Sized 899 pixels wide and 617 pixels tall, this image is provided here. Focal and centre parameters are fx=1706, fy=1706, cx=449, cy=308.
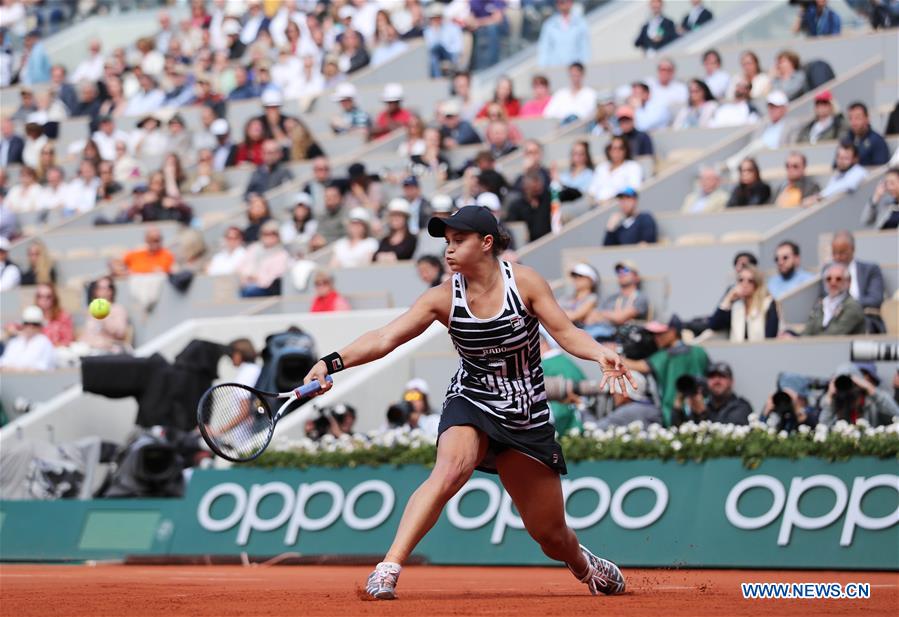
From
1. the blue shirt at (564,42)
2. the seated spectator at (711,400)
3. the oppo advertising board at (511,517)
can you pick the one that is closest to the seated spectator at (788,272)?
the seated spectator at (711,400)

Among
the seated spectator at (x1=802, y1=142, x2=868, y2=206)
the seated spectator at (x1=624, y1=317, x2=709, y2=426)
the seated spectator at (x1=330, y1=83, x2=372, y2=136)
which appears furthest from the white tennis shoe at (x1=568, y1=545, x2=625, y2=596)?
the seated spectator at (x1=330, y1=83, x2=372, y2=136)

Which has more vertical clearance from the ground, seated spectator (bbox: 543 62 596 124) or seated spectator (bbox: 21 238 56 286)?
seated spectator (bbox: 543 62 596 124)

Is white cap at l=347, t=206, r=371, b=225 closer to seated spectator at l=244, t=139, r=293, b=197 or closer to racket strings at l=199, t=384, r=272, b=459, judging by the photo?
seated spectator at l=244, t=139, r=293, b=197

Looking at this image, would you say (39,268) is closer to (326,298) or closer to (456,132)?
(326,298)

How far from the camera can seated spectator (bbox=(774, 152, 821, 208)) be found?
703 inches

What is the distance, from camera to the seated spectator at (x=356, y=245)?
1967cm

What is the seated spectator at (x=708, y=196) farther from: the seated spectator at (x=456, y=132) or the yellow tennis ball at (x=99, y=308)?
the yellow tennis ball at (x=99, y=308)

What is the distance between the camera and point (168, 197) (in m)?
23.6

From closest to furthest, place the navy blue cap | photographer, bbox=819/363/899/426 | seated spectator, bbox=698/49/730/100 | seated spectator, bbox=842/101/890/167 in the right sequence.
A: the navy blue cap → photographer, bbox=819/363/899/426 → seated spectator, bbox=842/101/890/167 → seated spectator, bbox=698/49/730/100

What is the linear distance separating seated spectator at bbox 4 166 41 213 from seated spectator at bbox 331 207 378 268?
7348mm

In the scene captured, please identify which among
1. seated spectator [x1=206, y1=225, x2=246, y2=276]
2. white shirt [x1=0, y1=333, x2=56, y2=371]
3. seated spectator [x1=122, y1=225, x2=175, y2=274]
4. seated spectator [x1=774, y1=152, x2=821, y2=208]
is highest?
seated spectator [x1=774, y1=152, x2=821, y2=208]

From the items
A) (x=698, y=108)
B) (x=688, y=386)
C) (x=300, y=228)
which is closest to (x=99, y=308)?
(x=300, y=228)

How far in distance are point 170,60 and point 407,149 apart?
802cm

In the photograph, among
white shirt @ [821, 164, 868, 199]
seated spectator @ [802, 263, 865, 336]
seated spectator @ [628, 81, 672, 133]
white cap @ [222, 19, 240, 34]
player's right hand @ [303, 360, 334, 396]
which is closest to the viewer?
player's right hand @ [303, 360, 334, 396]
